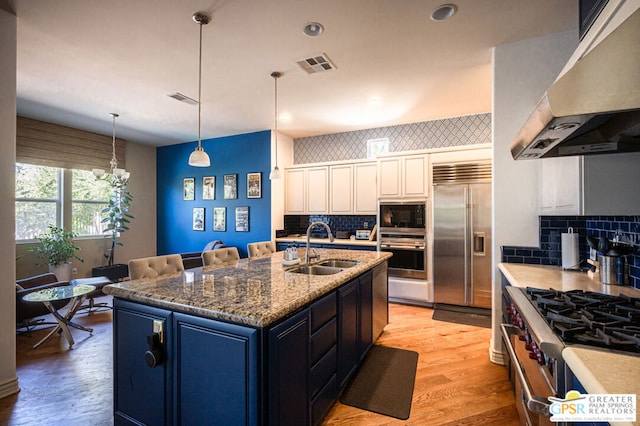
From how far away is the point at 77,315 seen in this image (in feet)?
12.8

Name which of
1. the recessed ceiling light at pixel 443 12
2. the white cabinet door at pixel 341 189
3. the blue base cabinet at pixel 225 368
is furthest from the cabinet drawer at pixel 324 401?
the white cabinet door at pixel 341 189

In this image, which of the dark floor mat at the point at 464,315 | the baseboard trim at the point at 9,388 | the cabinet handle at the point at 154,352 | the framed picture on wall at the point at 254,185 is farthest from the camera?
A: the framed picture on wall at the point at 254,185

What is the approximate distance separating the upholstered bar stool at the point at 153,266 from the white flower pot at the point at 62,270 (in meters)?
3.77

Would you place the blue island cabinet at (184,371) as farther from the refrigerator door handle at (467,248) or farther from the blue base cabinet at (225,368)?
the refrigerator door handle at (467,248)

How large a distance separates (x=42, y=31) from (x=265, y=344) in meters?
3.19

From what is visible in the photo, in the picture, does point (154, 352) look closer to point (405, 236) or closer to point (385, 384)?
point (385, 384)

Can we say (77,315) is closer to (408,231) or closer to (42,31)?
(42,31)

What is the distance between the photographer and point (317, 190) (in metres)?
5.28

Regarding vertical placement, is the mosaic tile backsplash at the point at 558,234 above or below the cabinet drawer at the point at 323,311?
above

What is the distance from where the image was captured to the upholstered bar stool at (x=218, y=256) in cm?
276

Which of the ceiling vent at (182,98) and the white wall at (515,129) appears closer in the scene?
the white wall at (515,129)

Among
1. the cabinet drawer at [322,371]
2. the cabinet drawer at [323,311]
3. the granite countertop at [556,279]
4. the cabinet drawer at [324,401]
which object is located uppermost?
the granite countertop at [556,279]

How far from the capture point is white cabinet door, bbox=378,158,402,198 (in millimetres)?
4449

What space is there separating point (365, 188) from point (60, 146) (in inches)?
210
